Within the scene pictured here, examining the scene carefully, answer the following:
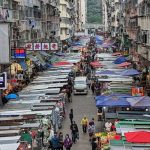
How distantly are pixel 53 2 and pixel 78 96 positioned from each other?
4667 centimetres

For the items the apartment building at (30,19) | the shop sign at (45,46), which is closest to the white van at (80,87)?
the shop sign at (45,46)

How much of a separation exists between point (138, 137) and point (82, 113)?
17688 millimetres

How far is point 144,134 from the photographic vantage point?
2125 cm

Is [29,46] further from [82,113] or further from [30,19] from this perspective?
[82,113]

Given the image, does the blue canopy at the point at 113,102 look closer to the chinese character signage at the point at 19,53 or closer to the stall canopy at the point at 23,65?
the chinese character signage at the point at 19,53

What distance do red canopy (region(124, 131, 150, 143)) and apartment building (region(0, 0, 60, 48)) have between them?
2242 cm

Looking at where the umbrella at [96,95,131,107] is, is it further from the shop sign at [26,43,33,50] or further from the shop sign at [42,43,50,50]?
the shop sign at [26,43,33,50]

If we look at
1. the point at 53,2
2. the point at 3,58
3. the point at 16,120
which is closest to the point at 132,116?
the point at 16,120

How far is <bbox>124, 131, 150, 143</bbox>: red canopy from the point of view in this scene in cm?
2062

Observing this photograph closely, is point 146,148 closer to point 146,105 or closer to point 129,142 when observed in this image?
point 129,142

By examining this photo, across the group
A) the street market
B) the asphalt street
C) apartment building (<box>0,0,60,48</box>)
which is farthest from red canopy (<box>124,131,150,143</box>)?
apartment building (<box>0,0,60,48</box>)

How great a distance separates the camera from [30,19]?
62438 millimetres

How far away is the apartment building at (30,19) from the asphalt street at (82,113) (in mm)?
8580

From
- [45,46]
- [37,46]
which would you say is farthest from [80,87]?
[37,46]
